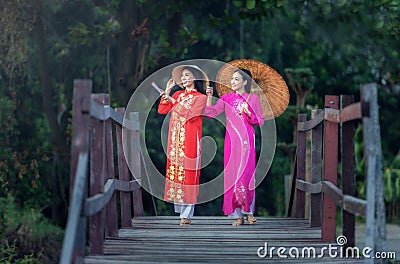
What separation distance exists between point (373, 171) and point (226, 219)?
3.06m

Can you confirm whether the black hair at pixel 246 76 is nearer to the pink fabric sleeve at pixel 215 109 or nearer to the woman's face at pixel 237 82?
the woman's face at pixel 237 82

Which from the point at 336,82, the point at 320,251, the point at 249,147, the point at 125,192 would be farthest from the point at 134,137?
the point at 336,82

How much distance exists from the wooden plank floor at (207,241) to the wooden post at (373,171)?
83 centimetres

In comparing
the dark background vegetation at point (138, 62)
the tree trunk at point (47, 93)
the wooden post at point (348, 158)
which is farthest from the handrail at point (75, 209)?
the tree trunk at point (47, 93)

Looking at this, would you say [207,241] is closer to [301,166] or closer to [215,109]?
[215,109]

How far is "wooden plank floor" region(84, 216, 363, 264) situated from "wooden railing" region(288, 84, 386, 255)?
0.82ft

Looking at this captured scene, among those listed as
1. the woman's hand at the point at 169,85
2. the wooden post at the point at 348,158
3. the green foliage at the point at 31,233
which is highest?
the woman's hand at the point at 169,85

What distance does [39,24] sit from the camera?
11.3m

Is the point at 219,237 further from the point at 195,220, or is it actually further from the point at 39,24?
the point at 39,24

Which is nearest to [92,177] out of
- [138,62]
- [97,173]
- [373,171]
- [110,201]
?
[97,173]

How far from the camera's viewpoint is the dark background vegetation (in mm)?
11094

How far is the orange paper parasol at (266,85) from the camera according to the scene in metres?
7.54

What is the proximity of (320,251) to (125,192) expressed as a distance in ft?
7.33

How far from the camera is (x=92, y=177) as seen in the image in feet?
19.7
